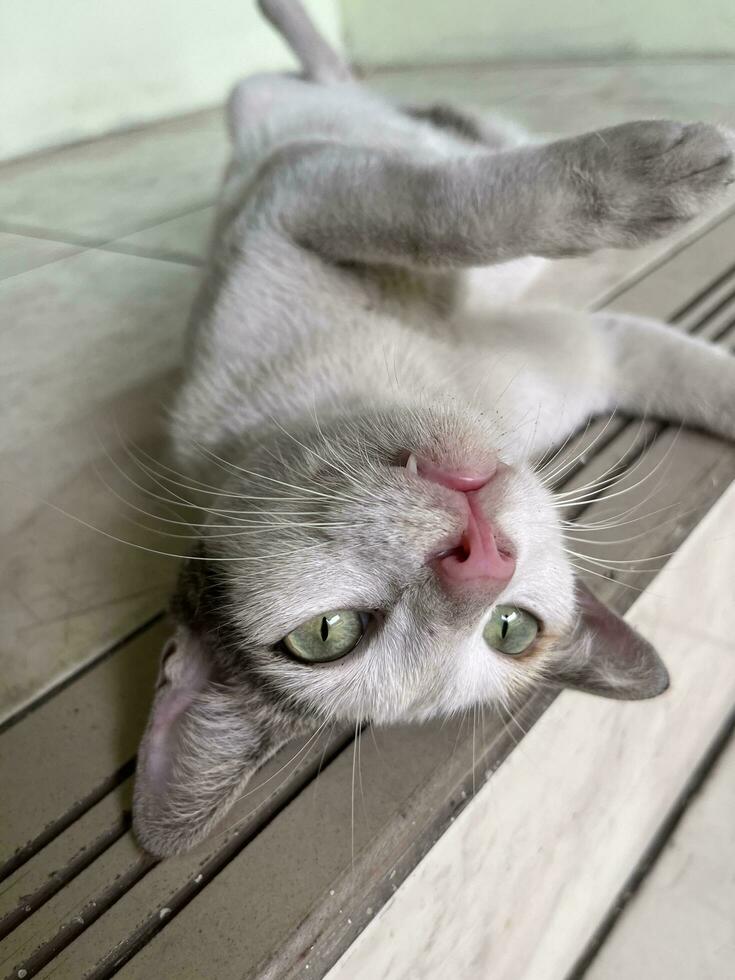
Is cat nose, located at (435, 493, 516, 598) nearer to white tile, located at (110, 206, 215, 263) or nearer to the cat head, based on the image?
the cat head

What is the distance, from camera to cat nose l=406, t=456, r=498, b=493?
0.65m

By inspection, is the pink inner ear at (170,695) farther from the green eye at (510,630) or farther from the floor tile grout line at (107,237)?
the floor tile grout line at (107,237)

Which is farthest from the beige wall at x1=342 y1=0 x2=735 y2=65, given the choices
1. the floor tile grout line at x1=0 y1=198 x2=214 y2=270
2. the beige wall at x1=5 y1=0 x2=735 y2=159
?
the floor tile grout line at x1=0 y1=198 x2=214 y2=270

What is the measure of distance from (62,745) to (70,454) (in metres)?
0.55

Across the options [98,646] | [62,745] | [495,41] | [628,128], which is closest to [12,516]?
[98,646]

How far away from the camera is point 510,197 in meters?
0.84

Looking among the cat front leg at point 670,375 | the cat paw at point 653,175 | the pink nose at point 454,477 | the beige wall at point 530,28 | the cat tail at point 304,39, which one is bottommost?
the pink nose at point 454,477

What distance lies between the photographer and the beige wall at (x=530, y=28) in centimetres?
291

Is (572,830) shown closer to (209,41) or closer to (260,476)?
(260,476)

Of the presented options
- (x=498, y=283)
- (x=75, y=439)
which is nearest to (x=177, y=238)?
(x=75, y=439)

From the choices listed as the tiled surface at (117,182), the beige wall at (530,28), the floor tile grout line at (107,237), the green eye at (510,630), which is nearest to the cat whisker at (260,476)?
the green eye at (510,630)

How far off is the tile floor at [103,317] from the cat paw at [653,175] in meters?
0.27

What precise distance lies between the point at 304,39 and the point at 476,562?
1.63m

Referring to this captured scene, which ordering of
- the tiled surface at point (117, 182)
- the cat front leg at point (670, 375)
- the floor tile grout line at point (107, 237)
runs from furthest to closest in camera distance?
the tiled surface at point (117, 182), the floor tile grout line at point (107, 237), the cat front leg at point (670, 375)
